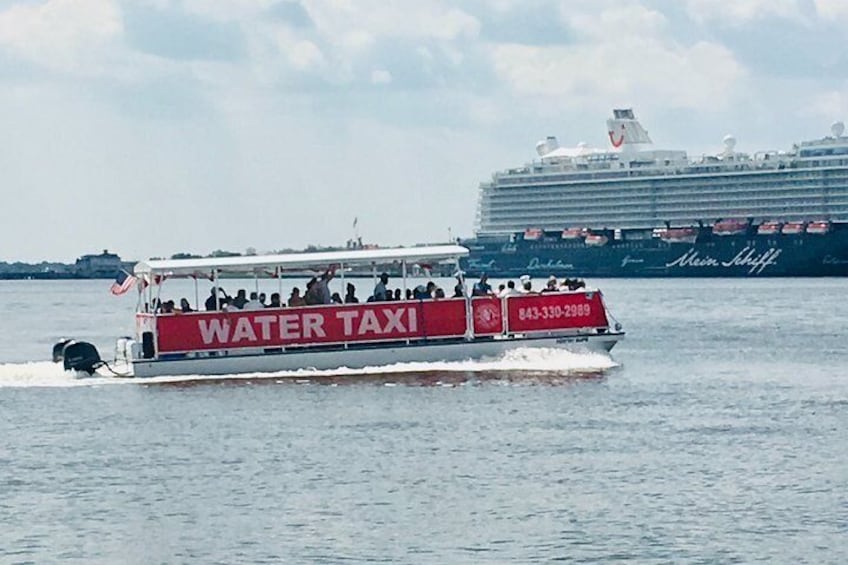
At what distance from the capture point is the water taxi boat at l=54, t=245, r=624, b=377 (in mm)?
37031

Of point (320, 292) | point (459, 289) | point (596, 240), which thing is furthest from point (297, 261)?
point (596, 240)

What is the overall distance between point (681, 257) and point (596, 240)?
7058 mm

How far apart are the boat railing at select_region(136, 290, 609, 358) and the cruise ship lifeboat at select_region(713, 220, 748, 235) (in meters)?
99.1

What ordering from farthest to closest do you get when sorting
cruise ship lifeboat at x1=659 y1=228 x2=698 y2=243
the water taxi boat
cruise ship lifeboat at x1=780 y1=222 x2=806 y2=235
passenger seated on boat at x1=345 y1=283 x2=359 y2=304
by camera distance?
cruise ship lifeboat at x1=659 y1=228 x2=698 y2=243, cruise ship lifeboat at x1=780 y1=222 x2=806 y2=235, passenger seated on boat at x1=345 y1=283 x2=359 y2=304, the water taxi boat

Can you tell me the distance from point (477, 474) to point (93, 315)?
66.8 meters

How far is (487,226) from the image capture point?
15838 cm

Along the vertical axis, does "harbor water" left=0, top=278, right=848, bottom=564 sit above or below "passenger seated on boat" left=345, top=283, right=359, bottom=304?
below

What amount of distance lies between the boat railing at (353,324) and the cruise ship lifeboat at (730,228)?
325 feet

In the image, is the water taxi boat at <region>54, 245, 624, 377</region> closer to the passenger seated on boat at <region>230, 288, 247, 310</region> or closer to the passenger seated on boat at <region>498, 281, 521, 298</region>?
the passenger seated on boat at <region>498, 281, 521, 298</region>

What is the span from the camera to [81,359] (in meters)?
37.2

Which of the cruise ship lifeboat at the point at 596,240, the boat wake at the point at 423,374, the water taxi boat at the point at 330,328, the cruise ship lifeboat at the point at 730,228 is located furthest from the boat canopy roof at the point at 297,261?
the cruise ship lifeboat at the point at 596,240

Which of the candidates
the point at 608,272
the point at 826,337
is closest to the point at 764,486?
the point at 826,337

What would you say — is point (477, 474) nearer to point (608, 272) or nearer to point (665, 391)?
point (665, 391)

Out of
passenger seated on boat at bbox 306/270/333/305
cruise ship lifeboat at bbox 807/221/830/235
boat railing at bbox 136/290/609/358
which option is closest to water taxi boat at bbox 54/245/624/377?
boat railing at bbox 136/290/609/358
